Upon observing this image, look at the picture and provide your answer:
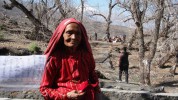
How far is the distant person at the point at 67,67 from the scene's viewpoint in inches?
127

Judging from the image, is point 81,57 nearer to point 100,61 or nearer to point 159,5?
point 159,5

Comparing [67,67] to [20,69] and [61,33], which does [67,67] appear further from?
[20,69]

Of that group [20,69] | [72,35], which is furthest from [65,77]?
[20,69]

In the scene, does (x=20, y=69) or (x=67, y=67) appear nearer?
(x=67, y=67)

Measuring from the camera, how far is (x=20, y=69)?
5.49m

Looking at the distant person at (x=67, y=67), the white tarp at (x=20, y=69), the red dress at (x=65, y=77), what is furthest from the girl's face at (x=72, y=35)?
the white tarp at (x=20, y=69)

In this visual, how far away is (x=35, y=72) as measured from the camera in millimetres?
5453

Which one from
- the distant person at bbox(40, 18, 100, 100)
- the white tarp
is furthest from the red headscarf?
the white tarp

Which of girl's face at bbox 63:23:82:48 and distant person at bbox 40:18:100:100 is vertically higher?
girl's face at bbox 63:23:82:48

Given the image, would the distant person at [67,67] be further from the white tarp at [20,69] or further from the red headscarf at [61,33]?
the white tarp at [20,69]

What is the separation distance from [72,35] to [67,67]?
0.26 meters

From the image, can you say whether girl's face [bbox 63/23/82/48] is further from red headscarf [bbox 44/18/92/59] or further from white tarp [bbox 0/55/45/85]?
white tarp [bbox 0/55/45/85]

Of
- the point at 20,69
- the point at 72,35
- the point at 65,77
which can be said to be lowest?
the point at 20,69

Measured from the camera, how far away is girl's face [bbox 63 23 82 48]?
3.23 m
